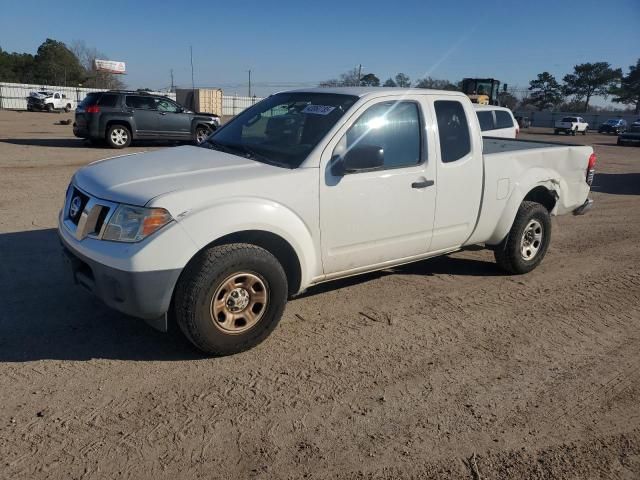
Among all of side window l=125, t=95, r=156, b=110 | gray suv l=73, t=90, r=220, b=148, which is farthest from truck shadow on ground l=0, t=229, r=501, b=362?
side window l=125, t=95, r=156, b=110

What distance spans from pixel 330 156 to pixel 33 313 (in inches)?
105

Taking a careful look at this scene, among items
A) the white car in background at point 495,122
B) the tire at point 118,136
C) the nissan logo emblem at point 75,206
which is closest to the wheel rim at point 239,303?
the nissan logo emblem at point 75,206

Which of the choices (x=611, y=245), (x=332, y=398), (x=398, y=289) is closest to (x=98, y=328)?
(x=332, y=398)

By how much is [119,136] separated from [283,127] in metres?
13.7

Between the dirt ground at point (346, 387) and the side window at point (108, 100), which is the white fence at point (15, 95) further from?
the dirt ground at point (346, 387)

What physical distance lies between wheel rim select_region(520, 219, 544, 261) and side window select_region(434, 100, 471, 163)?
1.40 meters

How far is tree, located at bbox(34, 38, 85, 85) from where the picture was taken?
77250 mm

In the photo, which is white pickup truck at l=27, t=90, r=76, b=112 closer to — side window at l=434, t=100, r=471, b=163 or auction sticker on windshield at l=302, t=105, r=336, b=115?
auction sticker on windshield at l=302, t=105, r=336, b=115

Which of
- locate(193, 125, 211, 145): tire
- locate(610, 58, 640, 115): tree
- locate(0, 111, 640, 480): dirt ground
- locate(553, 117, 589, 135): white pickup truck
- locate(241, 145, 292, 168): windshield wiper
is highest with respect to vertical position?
locate(610, 58, 640, 115): tree

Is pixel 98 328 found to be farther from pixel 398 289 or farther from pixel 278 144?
pixel 398 289

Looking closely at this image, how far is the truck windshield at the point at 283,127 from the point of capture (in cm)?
423

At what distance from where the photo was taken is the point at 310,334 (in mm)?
4254

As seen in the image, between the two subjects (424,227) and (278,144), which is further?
(424,227)

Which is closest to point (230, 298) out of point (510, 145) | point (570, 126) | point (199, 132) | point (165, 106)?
point (510, 145)
